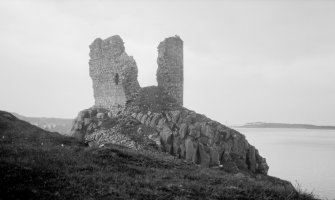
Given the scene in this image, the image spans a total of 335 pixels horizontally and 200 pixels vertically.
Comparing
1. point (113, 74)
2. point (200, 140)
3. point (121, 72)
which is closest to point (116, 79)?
point (113, 74)

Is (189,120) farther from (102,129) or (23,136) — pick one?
(23,136)

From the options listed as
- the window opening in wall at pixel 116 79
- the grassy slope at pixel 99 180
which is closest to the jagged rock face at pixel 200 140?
the window opening in wall at pixel 116 79

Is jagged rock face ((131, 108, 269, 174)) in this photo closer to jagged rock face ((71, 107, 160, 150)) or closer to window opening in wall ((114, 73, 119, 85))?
jagged rock face ((71, 107, 160, 150))

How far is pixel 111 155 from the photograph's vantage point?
1369cm

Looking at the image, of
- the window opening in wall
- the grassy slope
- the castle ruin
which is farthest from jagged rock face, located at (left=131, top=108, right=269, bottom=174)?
the grassy slope

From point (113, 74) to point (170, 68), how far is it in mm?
5614

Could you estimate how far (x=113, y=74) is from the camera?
28.7 metres

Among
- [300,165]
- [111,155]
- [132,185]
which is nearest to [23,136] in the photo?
[111,155]

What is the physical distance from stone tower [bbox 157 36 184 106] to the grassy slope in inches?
686

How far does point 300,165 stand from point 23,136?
43980 mm

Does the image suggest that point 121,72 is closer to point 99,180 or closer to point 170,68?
point 170,68

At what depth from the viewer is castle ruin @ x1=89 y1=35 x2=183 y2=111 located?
2809cm

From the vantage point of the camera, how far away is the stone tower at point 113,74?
2800cm

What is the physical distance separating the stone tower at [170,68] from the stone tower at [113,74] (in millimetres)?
3246
